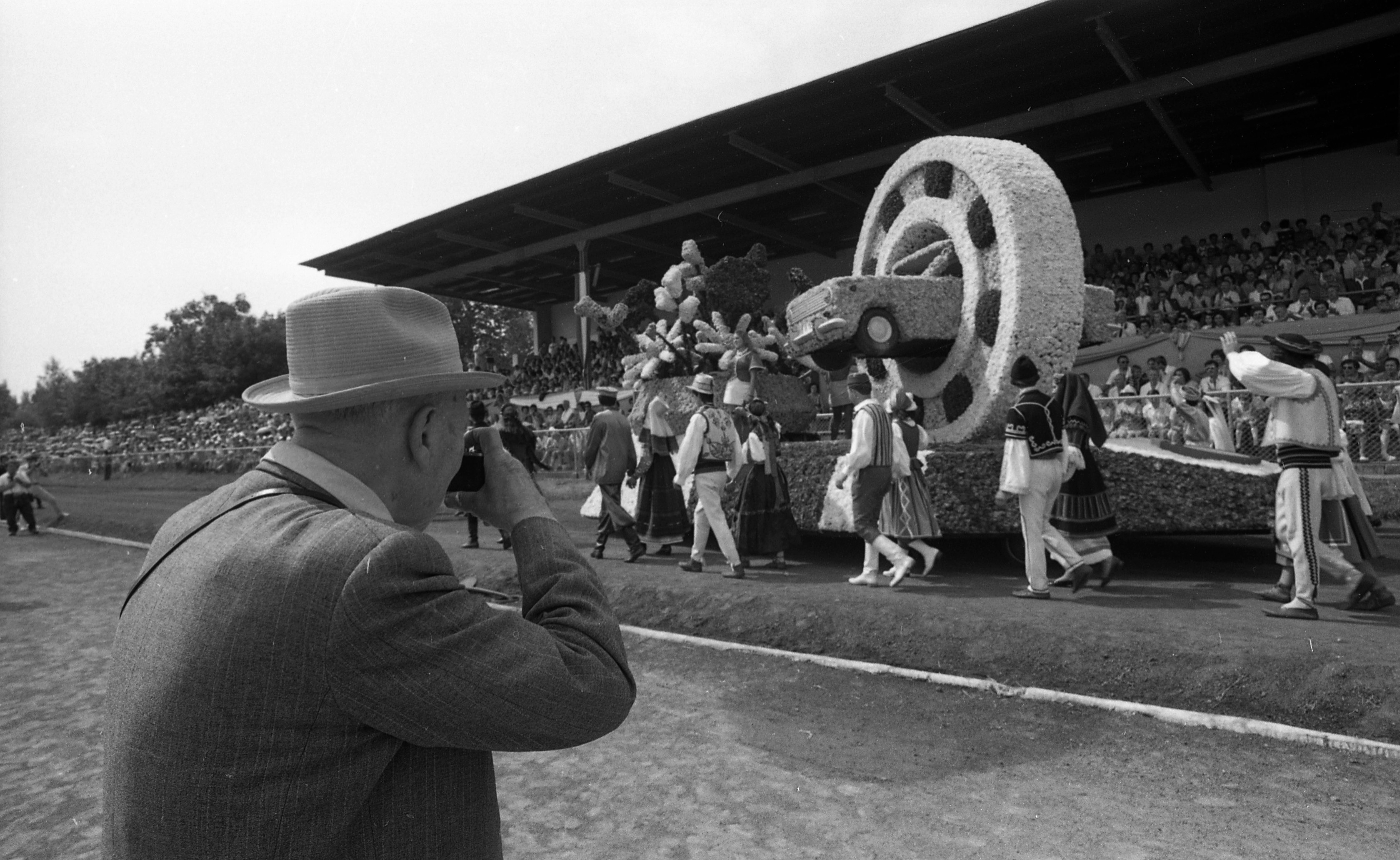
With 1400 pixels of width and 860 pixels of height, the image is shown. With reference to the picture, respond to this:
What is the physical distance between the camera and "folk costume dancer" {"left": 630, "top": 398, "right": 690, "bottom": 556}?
355 inches

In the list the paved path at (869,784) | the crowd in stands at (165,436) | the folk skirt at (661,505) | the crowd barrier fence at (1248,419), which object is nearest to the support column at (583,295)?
the crowd in stands at (165,436)

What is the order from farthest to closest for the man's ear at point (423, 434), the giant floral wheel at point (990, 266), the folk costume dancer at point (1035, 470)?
→ the giant floral wheel at point (990, 266)
the folk costume dancer at point (1035, 470)
the man's ear at point (423, 434)

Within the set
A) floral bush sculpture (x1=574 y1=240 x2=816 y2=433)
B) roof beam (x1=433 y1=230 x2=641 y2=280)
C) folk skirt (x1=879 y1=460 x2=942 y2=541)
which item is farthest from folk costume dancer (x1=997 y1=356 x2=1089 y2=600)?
roof beam (x1=433 y1=230 x2=641 y2=280)

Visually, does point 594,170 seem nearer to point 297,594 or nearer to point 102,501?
point 102,501

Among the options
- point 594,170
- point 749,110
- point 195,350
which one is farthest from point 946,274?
point 195,350

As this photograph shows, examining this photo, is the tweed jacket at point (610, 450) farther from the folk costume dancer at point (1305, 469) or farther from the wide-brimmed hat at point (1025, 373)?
the folk costume dancer at point (1305, 469)

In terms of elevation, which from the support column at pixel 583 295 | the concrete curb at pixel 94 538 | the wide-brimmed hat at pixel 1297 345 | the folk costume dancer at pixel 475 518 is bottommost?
the concrete curb at pixel 94 538

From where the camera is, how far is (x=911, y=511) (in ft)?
24.0

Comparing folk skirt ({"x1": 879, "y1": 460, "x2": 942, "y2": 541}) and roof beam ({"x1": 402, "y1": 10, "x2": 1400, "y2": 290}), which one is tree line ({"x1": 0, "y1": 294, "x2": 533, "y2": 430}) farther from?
folk skirt ({"x1": 879, "y1": 460, "x2": 942, "y2": 541})

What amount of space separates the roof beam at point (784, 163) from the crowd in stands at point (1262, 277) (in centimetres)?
535

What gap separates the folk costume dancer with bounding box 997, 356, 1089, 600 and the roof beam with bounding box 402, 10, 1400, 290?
8.81 meters

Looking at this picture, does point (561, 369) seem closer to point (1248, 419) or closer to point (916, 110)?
point (916, 110)

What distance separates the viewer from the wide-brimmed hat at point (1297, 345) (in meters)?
5.61

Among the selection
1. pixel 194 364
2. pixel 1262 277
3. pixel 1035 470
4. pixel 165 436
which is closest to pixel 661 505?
pixel 1035 470
